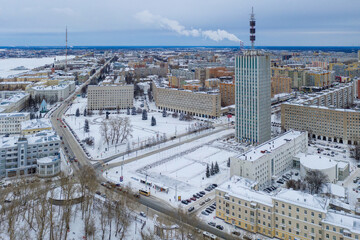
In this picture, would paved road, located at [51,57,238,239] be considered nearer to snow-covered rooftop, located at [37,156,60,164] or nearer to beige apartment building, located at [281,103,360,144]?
snow-covered rooftop, located at [37,156,60,164]

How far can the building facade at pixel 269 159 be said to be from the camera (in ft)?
99.5

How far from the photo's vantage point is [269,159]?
107 feet

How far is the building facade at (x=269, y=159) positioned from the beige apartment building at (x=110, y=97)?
46.4m

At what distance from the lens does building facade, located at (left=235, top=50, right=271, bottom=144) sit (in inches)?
1779

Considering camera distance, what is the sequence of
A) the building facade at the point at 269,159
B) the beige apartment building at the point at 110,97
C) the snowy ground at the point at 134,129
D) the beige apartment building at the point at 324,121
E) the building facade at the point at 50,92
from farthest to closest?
the building facade at the point at 50,92 → the beige apartment building at the point at 110,97 → the beige apartment building at the point at 324,121 → the snowy ground at the point at 134,129 → the building facade at the point at 269,159

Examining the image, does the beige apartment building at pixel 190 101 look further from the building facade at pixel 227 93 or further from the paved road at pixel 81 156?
the building facade at pixel 227 93

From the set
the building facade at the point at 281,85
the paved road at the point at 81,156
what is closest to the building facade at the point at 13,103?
the paved road at the point at 81,156

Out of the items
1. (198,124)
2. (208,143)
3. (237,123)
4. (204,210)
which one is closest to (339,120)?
(237,123)

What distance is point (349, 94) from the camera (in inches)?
2844

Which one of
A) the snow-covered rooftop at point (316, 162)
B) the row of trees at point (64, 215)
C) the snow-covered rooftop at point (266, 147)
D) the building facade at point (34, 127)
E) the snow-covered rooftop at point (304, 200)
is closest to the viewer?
the snow-covered rooftop at point (304, 200)

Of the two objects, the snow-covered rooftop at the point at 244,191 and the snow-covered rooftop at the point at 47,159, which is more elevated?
the snow-covered rooftop at the point at 47,159

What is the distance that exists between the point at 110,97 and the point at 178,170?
146 feet

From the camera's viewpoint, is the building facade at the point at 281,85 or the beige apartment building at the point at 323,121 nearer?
the beige apartment building at the point at 323,121

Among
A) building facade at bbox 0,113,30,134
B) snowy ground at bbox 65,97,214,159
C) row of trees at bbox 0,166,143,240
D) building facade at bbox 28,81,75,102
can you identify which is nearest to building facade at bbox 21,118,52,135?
snowy ground at bbox 65,97,214,159
